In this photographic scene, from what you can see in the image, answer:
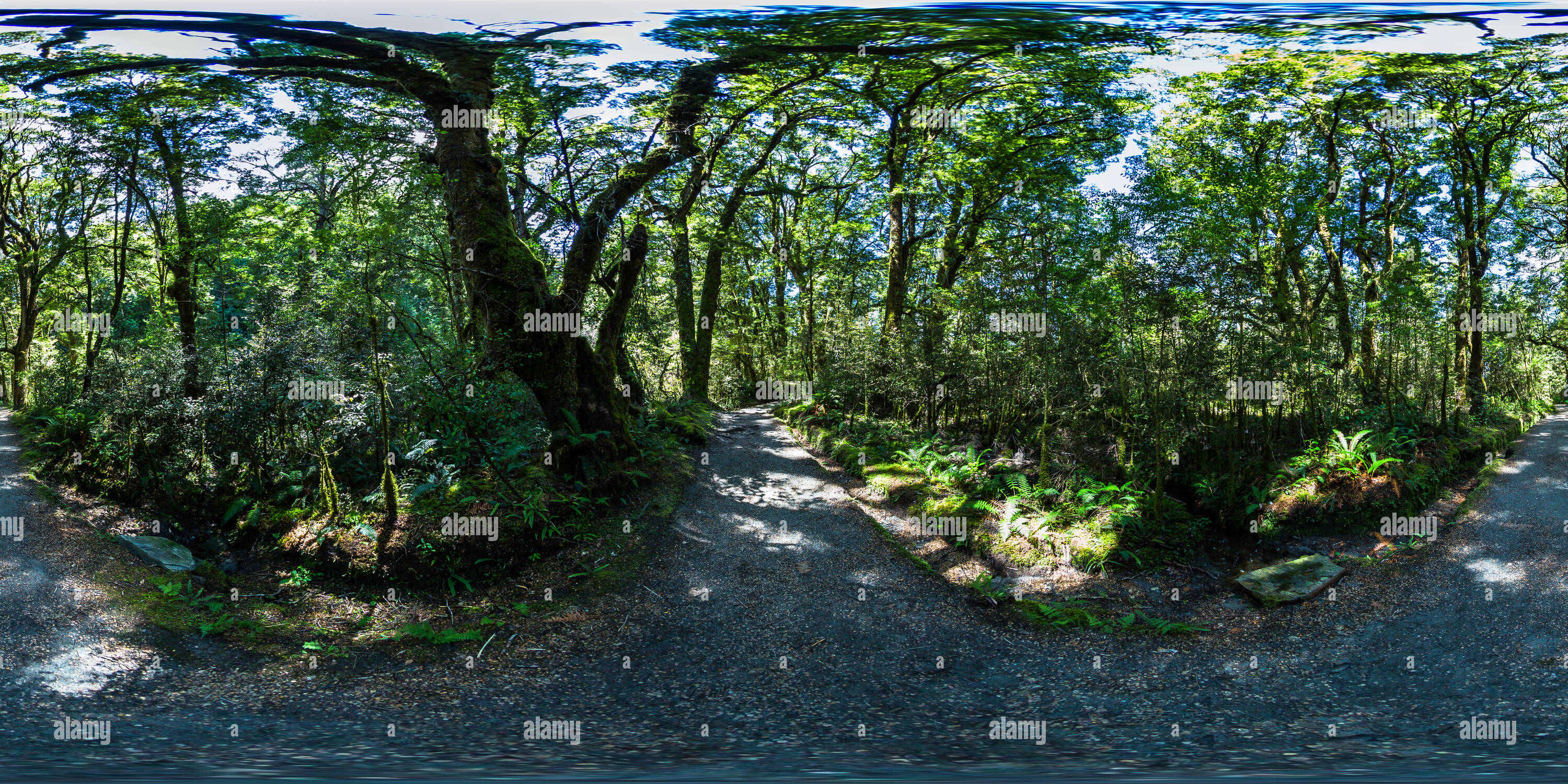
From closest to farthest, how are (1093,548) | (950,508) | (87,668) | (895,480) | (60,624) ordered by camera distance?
(87,668)
(60,624)
(1093,548)
(950,508)
(895,480)

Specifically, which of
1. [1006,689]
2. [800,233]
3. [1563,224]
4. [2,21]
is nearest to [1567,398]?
[1563,224]

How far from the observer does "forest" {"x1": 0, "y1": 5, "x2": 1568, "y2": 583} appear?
18.7 ft

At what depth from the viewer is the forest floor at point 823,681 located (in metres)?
3.05

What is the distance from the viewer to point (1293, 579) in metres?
5.41

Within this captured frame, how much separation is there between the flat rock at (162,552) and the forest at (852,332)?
0.57 meters

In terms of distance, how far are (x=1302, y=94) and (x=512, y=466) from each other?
8098mm

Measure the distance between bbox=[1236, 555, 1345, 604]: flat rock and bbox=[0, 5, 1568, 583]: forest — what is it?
0.68 metres

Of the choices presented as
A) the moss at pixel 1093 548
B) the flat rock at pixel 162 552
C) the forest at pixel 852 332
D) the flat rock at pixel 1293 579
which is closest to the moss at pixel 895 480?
the forest at pixel 852 332

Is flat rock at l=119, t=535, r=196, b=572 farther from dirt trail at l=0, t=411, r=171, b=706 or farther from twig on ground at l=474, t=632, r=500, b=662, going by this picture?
twig on ground at l=474, t=632, r=500, b=662

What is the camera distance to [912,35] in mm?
4086

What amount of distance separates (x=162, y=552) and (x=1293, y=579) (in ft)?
28.8

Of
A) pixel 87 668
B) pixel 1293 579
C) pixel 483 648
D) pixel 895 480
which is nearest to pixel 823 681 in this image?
pixel 483 648

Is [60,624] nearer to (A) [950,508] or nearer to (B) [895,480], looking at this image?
(A) [950,508]

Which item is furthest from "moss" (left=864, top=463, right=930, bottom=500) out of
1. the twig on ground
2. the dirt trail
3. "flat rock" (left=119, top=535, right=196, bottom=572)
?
"flat rock" (left=119, top=535, right=196, bottom=572)
